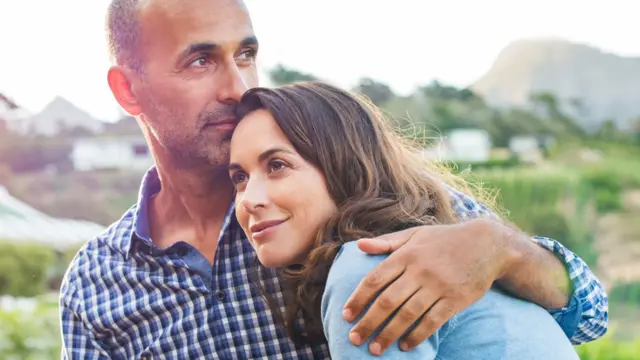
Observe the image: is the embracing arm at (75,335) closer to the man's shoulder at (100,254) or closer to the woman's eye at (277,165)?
the man's shoulder at (100,254)

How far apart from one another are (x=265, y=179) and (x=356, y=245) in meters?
0.23

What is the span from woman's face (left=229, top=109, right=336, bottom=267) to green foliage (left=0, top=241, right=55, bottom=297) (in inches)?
193

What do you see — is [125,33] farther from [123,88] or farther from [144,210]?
[144,210]

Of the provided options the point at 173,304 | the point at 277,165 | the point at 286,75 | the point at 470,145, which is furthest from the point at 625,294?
the point at 277,165

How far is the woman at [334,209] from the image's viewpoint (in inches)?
48.1

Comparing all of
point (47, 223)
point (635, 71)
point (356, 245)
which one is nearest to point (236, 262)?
point (356, 245)

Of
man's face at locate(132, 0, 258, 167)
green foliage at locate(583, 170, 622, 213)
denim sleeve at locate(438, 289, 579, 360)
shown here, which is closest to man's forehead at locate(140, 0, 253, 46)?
man's face at locate(132, 0, 258, 167)

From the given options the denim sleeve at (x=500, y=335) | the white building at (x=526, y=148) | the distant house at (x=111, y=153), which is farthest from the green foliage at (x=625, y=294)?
the denim sleeve at (x=500, y=335)

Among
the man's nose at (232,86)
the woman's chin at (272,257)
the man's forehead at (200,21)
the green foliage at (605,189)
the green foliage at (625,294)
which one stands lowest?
the green foliage at (625,294)

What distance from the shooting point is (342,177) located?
1419mm

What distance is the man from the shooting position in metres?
1.65

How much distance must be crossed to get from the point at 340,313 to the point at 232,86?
2.04 ft

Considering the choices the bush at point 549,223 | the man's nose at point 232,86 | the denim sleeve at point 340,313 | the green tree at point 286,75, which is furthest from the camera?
the bush at point 549,223

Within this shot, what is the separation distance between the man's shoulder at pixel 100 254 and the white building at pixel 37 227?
433 centimetres
